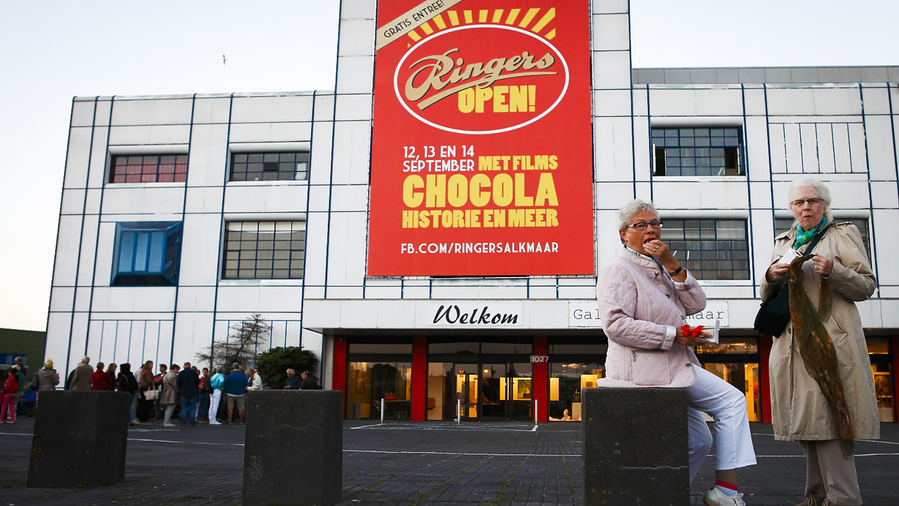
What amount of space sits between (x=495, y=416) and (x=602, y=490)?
69.1ft

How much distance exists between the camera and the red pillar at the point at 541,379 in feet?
79.5

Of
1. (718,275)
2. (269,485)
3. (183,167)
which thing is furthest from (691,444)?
(183,167)

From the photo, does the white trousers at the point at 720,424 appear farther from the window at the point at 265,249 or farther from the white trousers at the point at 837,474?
the window at the point at 265,249

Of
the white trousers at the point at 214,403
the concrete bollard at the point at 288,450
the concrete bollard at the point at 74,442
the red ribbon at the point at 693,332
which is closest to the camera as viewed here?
the red ribbon at the point at 693,332

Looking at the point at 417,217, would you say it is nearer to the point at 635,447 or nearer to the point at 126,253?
the point at 126,253

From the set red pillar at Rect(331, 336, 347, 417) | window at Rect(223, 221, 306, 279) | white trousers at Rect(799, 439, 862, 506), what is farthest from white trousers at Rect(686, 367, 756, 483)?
window at Rect(223, 221, 306, 279)

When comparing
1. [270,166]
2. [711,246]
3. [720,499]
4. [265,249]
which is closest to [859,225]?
[711,246]

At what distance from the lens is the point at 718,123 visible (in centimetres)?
2472

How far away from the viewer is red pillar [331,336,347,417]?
24625 mm

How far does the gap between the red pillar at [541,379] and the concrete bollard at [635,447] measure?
2078 centimetres

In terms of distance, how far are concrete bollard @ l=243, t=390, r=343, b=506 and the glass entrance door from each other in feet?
Answer: 65.2

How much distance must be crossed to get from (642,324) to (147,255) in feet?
78.1

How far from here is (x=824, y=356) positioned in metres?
4.23

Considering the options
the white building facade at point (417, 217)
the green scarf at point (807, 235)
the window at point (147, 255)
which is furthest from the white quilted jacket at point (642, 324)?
the window at point (147, 255)
